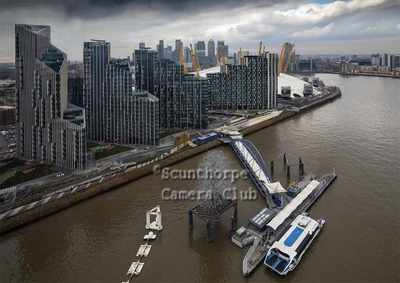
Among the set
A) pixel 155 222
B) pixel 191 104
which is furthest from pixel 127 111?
pixel 155 222

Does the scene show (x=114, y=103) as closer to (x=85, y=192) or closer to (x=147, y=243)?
(x=85, y=192)

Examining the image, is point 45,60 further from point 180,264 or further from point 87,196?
point 180,264

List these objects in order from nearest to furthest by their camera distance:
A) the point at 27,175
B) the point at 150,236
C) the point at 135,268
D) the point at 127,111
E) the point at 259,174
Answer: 1. the point at 135,268
2. the point at 150,236
3. the point at 259,174
4. the point at 27,175
5. the point at 127,111

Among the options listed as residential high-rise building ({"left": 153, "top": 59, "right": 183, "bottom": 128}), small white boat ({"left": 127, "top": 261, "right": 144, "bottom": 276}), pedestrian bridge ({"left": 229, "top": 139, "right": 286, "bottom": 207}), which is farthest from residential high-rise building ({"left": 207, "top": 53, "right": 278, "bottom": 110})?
small white boat ({"left": 127, "top": 261, "right": 144, "bottom": 276})

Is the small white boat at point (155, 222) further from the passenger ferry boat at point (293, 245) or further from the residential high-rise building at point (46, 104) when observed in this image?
the residential high-rise building at point (46, 104)

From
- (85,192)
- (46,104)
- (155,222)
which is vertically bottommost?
(155,222)

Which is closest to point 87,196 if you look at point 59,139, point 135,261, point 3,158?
point 59,139

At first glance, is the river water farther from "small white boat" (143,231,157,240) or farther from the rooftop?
the rooftop

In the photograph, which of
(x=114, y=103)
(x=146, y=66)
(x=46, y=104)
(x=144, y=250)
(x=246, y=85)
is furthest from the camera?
(x=246, y=85)
